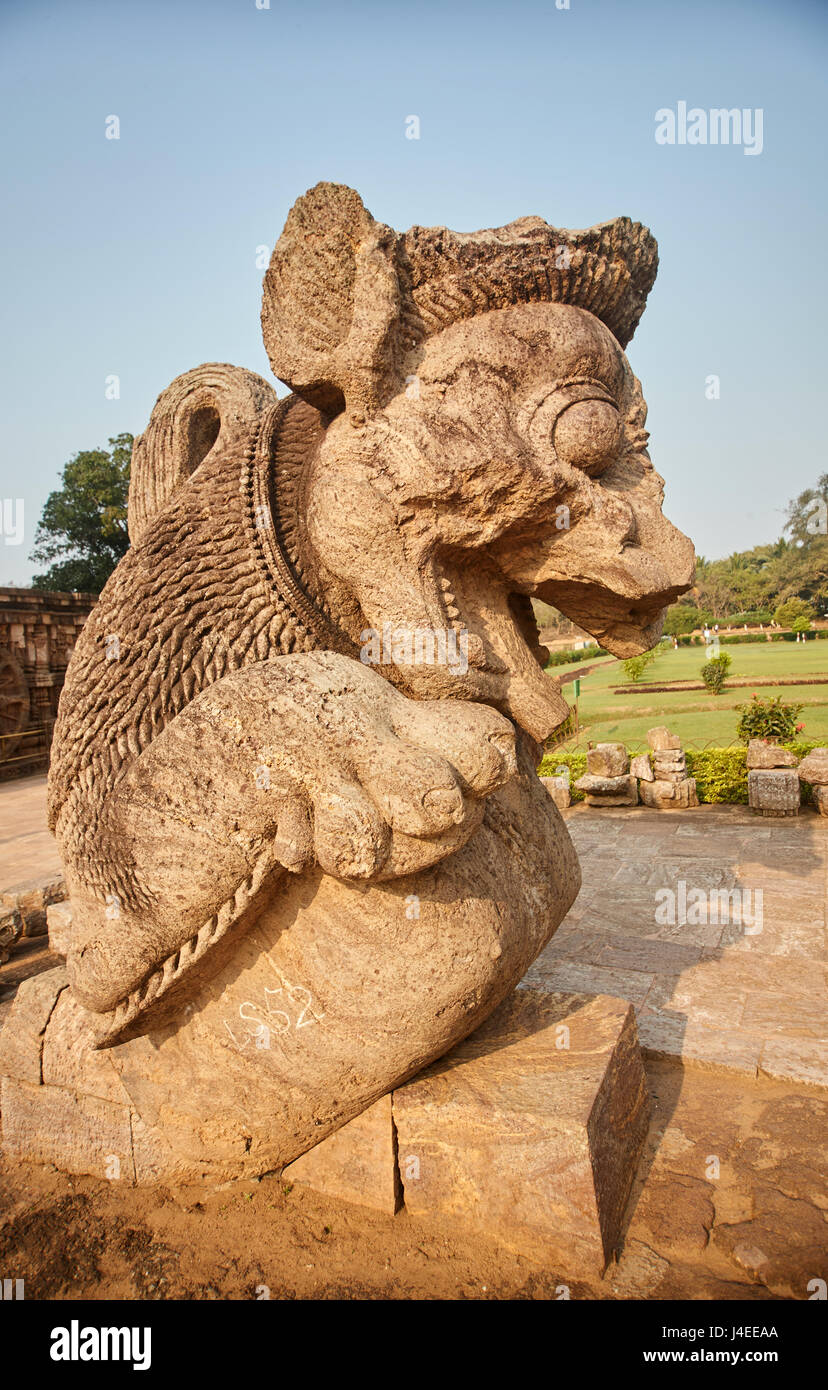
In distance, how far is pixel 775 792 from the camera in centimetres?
719

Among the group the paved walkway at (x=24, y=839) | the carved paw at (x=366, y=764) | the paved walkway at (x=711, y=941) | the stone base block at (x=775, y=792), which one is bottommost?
the paved walkway at (x=24, y=839)

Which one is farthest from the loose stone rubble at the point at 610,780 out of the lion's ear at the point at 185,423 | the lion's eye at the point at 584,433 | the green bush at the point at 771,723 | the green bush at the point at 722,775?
the lion's eye at the point at 584,433

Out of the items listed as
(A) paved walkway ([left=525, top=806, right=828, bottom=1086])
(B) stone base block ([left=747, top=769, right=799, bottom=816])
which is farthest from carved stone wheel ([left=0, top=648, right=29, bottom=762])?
(B) stone base block ([left=747, top=769, right=799, bottom=816])

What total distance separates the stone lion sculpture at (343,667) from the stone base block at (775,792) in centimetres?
564

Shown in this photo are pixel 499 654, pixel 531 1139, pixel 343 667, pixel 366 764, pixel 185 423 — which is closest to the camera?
pixel 366 764

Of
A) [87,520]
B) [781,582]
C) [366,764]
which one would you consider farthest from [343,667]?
[781,582]

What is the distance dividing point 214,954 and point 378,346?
1.53 meters

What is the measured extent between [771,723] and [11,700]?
1245 cm

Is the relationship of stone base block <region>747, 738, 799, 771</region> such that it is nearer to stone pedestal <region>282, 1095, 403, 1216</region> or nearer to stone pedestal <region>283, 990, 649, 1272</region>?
stone pedestal <region>283, 990, 649, 1272</region>

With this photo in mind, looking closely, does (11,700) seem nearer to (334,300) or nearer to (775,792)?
(775,792)

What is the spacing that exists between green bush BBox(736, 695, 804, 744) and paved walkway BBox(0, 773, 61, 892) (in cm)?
708

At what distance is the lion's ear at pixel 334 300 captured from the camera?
1940mm

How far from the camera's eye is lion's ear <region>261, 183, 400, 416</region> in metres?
1.94

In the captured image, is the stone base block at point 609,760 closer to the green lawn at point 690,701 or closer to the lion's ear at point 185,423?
the green lawn at point 690,701
